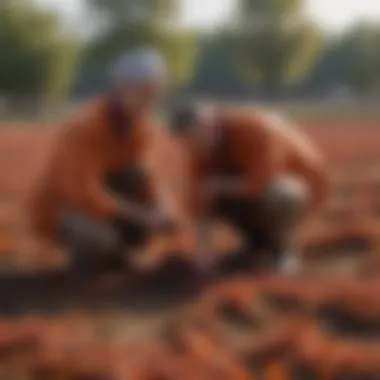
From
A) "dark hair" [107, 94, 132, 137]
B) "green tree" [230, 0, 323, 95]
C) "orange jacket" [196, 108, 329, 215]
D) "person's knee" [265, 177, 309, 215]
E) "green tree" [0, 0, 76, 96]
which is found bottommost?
"person's knee" [265, 177, 309, 215]

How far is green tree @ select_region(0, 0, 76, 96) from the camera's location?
366 cm

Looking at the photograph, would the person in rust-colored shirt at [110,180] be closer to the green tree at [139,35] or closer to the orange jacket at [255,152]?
the orange jacket at [255,152]

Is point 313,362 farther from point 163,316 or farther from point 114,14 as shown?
point 114,14

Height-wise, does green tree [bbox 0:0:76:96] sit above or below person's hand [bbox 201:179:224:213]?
above

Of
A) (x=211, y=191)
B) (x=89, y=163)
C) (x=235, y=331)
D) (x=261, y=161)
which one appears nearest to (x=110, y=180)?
(x=89, y=163)

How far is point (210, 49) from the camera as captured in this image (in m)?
3.51

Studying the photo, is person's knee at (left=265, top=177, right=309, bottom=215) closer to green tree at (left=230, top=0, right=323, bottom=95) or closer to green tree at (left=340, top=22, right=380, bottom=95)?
green tree at (left=230, top=0, right=323, bottom=95)

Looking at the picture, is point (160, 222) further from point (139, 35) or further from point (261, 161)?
point (139, 35)

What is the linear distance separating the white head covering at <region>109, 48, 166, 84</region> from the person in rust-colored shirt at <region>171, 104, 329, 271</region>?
10 centimetres

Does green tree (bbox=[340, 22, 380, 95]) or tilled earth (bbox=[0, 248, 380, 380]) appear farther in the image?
green tree (bbox=[340, 22, 380, 95])

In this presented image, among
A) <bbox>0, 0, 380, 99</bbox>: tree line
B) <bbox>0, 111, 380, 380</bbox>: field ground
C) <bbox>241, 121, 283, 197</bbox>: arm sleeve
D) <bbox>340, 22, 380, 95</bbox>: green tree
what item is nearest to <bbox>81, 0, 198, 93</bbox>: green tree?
<bbox>0, 0, 380, 99</bbox>: tree line

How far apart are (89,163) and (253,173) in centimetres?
33

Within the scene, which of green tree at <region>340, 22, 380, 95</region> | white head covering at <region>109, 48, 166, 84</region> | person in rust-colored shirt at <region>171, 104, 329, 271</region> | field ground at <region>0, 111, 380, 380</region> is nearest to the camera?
field ground at <region>0, 111, 380, 380</region>

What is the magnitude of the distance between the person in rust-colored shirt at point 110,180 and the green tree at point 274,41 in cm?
149
